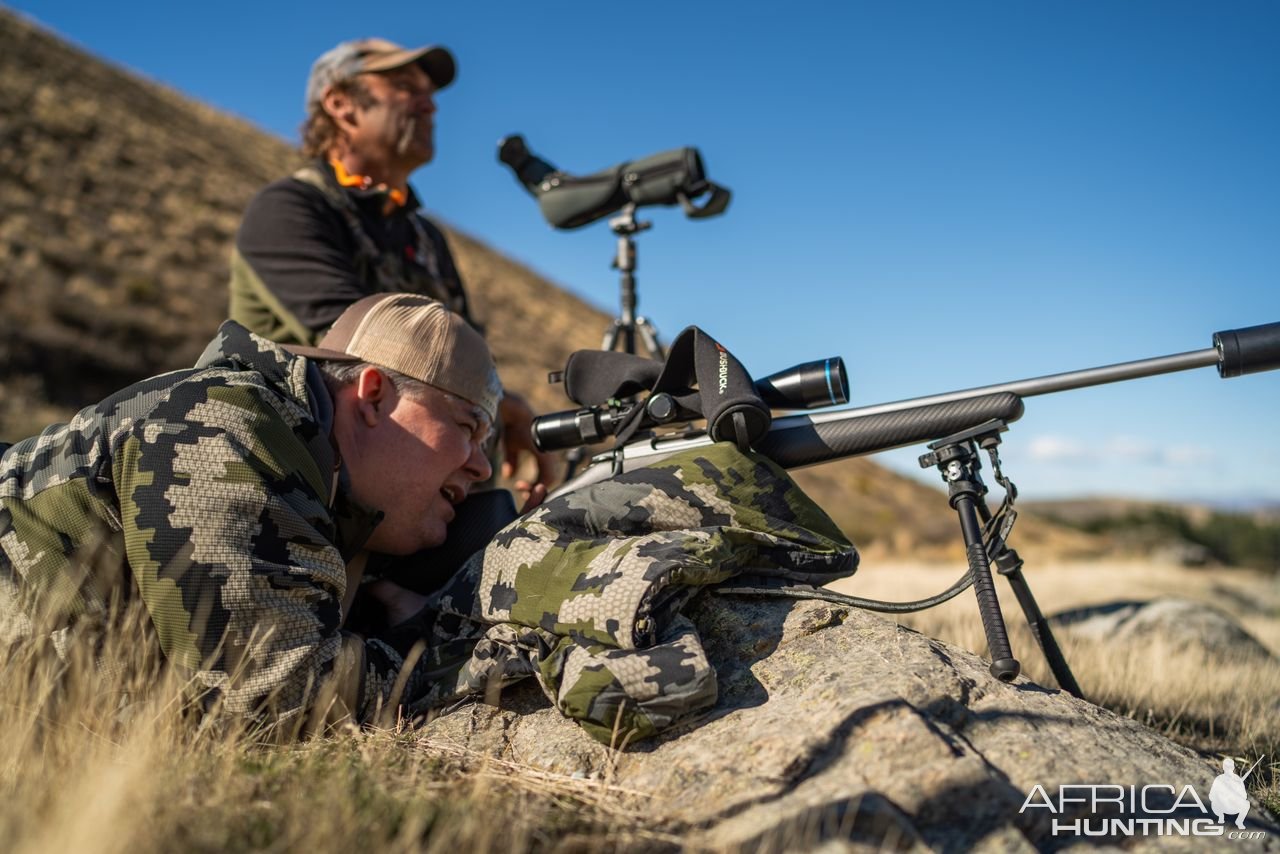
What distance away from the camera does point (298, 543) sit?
2299mm

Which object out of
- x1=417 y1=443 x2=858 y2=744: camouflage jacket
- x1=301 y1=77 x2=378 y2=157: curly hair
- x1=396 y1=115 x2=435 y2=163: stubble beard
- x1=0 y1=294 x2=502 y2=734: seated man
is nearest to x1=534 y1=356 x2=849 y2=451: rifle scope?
x1=417 y1=443 x2=858 y2=744: camouflage jacket

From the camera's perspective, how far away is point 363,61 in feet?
14.5

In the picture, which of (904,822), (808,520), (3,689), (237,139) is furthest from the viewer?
(237,139)

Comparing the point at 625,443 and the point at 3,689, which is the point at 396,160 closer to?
the point at 625,443

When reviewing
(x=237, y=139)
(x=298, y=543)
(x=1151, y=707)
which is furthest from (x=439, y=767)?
(x=237, y=139)

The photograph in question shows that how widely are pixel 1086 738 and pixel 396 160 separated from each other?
3868 mm

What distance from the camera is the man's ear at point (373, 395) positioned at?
2.78 meters

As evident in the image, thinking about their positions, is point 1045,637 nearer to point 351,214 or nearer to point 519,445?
point 519,445

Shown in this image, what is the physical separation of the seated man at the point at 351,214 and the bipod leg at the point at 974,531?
1829 mm

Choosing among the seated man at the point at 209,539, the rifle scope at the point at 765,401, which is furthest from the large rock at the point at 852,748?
the rifle scope at the point at 765,401

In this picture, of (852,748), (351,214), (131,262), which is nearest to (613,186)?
(351,214)

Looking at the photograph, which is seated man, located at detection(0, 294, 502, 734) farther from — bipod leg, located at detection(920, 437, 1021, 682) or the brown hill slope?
the brown hill slope

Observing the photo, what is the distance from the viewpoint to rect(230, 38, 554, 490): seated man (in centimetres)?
393

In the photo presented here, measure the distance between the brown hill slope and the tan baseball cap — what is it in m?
8.55
